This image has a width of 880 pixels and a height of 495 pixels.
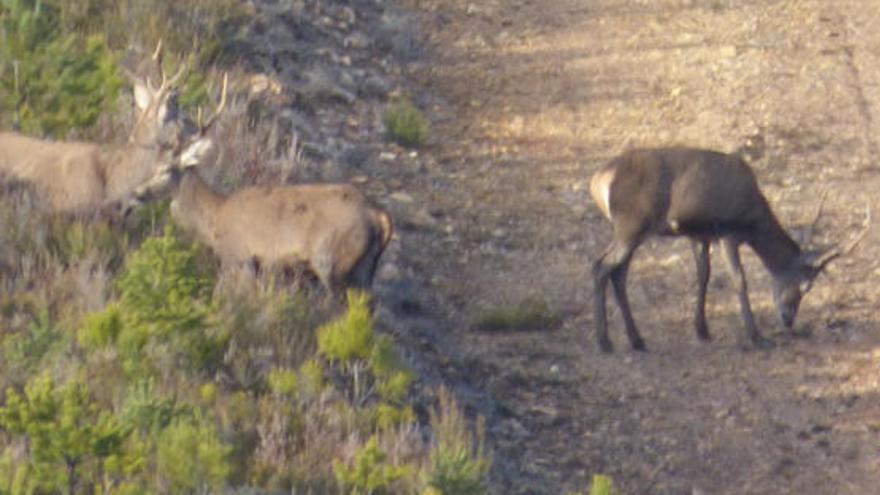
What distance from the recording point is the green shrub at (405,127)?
15609 mm

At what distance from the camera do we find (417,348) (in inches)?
467

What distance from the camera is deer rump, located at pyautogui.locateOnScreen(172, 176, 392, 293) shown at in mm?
10836

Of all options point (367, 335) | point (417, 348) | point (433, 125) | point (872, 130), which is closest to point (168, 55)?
point (433, 125)

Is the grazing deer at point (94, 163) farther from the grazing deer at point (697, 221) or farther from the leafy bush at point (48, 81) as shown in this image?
the grazing deer at point (697, 221)

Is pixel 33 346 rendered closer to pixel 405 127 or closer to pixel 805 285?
pixel 805 285

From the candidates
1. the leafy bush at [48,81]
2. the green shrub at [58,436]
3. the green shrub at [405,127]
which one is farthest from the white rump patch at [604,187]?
the green shrub at [58,436]

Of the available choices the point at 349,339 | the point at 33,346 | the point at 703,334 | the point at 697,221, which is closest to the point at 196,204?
the point at 349,339

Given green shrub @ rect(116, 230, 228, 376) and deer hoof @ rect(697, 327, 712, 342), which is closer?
green shrub @ rect(116, 230, 228, 376)

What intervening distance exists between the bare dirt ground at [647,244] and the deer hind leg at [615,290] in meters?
0.11

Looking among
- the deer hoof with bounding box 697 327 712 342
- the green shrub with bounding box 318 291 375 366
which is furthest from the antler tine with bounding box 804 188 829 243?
the green shrub with bounding box 318 291 375 366

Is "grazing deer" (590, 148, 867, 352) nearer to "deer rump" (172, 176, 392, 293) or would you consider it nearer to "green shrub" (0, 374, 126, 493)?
"deer rump" (172, 176, 392, 293)

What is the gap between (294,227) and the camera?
1098 centimetres

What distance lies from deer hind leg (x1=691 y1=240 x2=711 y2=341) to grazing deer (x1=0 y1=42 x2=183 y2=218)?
3.48m

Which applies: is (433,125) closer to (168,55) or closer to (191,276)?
(168,55)
